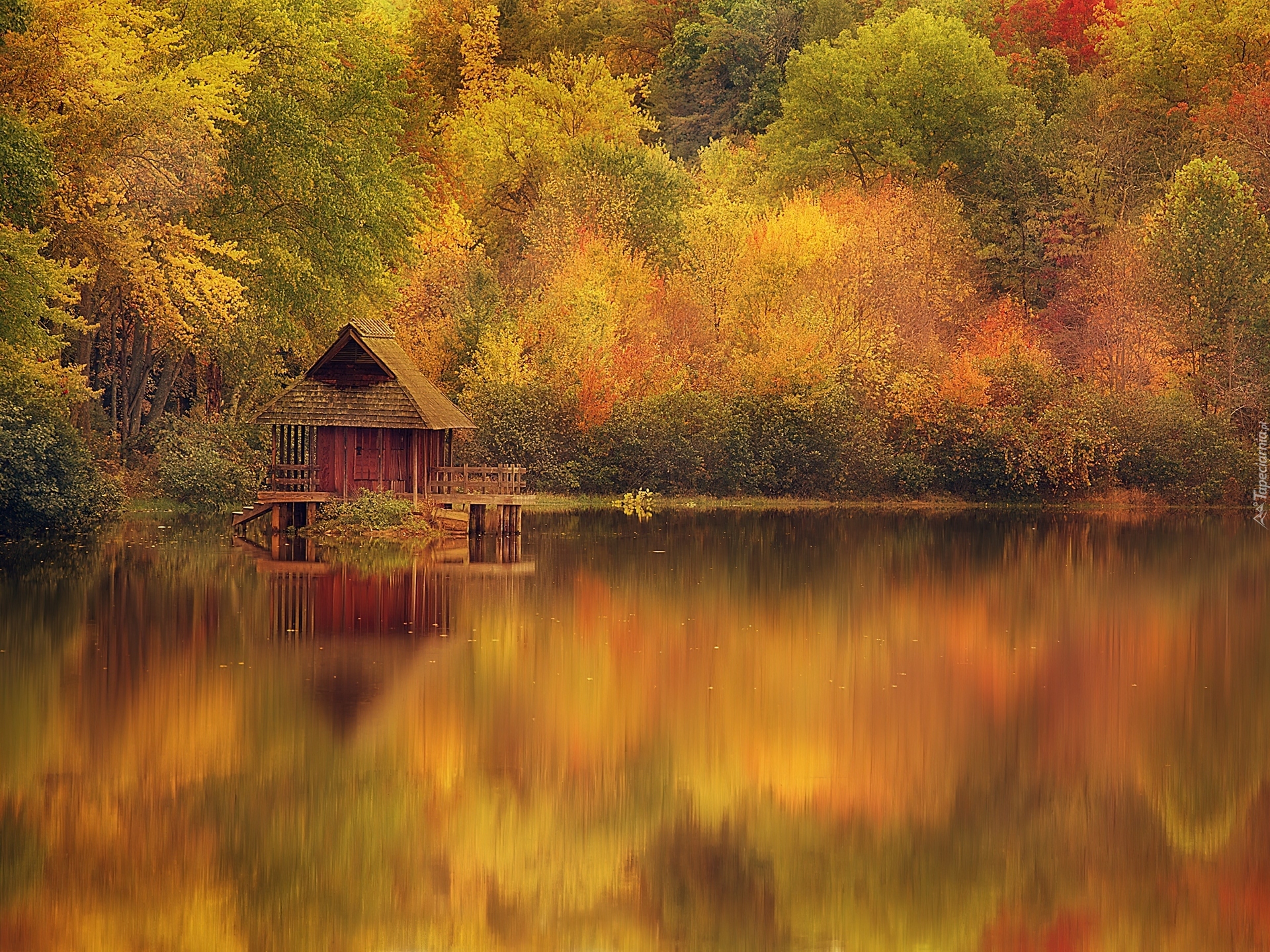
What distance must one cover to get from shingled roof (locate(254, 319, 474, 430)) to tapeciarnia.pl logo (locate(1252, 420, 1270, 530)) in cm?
3398

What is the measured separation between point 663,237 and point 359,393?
29078mm

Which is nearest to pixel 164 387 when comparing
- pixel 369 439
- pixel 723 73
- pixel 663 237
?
pixel 369 439

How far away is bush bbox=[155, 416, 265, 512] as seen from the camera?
50.1m

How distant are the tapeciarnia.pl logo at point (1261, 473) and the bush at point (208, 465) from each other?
33.9 meters

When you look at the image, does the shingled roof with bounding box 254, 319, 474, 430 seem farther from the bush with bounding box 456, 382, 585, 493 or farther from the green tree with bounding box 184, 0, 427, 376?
the bush with bounding box 456, 382, 585, 493

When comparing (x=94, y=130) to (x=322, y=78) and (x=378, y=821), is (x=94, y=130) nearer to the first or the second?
(x=322, y=78)

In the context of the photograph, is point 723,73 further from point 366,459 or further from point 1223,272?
point 366,459

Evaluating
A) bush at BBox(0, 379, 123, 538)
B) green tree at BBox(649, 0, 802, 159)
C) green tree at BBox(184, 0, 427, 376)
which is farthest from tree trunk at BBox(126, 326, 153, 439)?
green tree at BBox(649, 0, 802, 159)

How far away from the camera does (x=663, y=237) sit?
2729 inches

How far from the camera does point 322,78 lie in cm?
5475

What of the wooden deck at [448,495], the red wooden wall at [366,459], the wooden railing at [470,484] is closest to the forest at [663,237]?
the wooden deck at [448,495]

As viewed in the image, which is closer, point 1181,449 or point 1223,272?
point 1181,449

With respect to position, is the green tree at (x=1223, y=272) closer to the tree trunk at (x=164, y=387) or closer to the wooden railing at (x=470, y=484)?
the wooden railing at (x=470, y=484)

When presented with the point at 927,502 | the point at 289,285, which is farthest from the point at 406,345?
the point at 927,502
